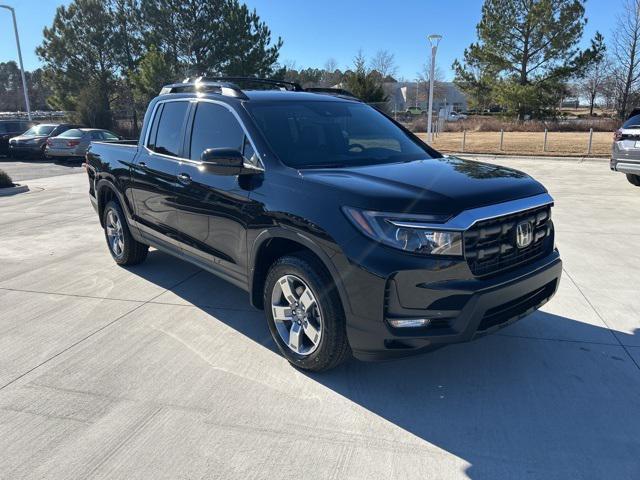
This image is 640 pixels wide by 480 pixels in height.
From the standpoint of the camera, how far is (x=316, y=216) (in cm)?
312

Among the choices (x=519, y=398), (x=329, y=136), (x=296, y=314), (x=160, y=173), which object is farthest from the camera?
(x=160, y=173)

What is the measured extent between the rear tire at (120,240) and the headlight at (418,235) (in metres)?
3.72

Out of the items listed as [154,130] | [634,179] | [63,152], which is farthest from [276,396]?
[63,152]

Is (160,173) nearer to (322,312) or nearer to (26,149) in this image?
(322,312)

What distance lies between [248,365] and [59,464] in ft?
4.38

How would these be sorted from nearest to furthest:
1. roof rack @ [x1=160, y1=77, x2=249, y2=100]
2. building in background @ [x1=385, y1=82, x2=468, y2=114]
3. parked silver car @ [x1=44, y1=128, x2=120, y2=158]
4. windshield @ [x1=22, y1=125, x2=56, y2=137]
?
roof rack @ [x1=160, y1=77, x2=249, y2=100]
parked silver car @ [x1=44, y1=128, x2=120, y2=158]
windshield @ [x1=22, y1=125, x2=56, y2=137]
building in background @ [x1=385, y1=82, x2=468, y2=114]

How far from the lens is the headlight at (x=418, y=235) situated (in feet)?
9.38

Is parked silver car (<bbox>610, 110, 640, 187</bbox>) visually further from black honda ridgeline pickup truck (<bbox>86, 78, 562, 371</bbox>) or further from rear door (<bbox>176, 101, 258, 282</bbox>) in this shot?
rear door (<bbox>176, 101, 258, 282</bbox>)

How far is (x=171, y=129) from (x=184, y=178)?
0.71 meters

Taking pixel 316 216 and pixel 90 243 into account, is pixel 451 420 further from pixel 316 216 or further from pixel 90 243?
pixel 90 243

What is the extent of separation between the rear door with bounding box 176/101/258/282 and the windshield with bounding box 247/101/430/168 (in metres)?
0.29

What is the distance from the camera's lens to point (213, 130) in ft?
13.7

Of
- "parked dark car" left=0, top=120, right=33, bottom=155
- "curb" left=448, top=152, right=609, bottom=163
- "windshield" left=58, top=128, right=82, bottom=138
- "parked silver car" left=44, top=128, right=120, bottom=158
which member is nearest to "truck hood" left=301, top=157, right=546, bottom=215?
"curb" left=448, top=152, right=609, bottom=163

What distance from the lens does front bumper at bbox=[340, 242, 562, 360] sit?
2854mm
